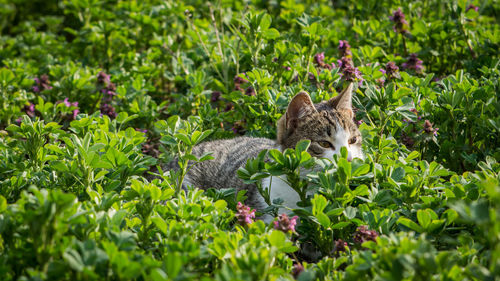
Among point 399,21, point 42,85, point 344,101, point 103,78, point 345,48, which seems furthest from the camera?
point 42,85

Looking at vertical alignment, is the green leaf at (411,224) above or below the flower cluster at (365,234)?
above

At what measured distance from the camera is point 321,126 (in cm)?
341

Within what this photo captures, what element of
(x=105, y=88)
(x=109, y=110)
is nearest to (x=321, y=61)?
(x=109, y=110)

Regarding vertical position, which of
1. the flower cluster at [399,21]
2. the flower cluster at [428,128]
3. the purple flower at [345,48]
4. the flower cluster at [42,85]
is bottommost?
the flower cluster at [42,85]

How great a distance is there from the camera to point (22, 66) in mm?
5371

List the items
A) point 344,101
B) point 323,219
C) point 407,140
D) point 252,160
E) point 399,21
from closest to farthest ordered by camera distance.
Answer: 1. point 323,219
2. point 252,160
3. point 344,101
4. point 407,140
5. point 399,21

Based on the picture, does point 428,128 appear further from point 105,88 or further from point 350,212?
point 105,88

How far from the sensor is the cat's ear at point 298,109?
3391mm

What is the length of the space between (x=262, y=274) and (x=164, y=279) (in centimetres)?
41

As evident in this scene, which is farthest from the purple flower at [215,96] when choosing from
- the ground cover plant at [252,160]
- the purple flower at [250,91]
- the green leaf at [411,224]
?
the green leaf at [411,224]

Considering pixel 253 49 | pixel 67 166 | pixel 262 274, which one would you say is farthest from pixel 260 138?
pixel 262 274

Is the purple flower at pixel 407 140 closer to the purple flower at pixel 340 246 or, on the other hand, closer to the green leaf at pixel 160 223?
the purple flower at pixel 340 246

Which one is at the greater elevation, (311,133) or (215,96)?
(311,133)

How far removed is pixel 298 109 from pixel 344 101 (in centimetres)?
37
